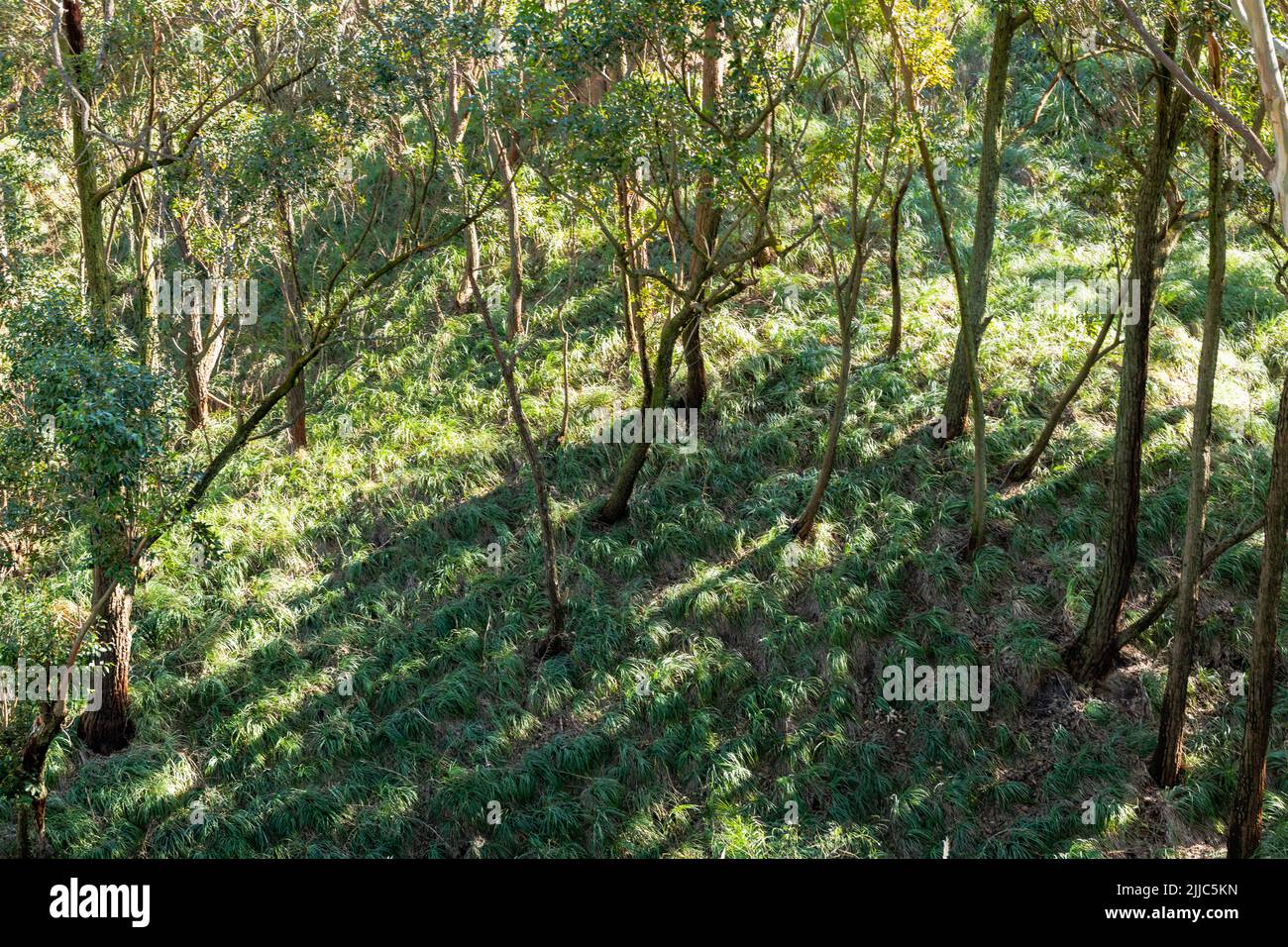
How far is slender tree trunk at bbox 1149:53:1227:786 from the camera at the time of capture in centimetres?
841

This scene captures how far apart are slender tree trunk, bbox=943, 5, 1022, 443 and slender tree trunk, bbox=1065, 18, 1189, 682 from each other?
5.92 ft

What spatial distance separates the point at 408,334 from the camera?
52.6 ft

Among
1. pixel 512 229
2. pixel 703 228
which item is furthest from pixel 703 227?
pixel 512 229

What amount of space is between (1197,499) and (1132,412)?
50.8 inches

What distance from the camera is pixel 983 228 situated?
1204 cm

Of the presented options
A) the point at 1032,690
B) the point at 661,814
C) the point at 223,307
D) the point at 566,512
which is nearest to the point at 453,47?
the point at 566,512

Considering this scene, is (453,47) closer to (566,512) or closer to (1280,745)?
(566,512)

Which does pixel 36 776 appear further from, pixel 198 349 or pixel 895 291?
pixel 895 291

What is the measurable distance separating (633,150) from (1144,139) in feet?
15.3

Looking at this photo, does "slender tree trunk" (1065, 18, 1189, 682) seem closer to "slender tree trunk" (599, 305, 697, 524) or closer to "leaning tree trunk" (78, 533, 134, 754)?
"slender tree trunk" (599, 305, 697, 524)

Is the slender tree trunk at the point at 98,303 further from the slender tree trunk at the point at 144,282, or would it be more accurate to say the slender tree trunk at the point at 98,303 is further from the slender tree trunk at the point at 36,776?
the slender tree trunk at the point at 36,776

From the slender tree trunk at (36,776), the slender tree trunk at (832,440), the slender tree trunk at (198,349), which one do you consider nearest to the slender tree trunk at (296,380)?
the slender tree trunk at (198,349)

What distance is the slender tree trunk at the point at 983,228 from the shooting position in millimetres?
11320

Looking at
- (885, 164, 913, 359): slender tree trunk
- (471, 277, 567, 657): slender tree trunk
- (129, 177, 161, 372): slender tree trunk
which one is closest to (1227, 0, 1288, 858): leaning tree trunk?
(885, 164, 913, 359): slender tree trunk
